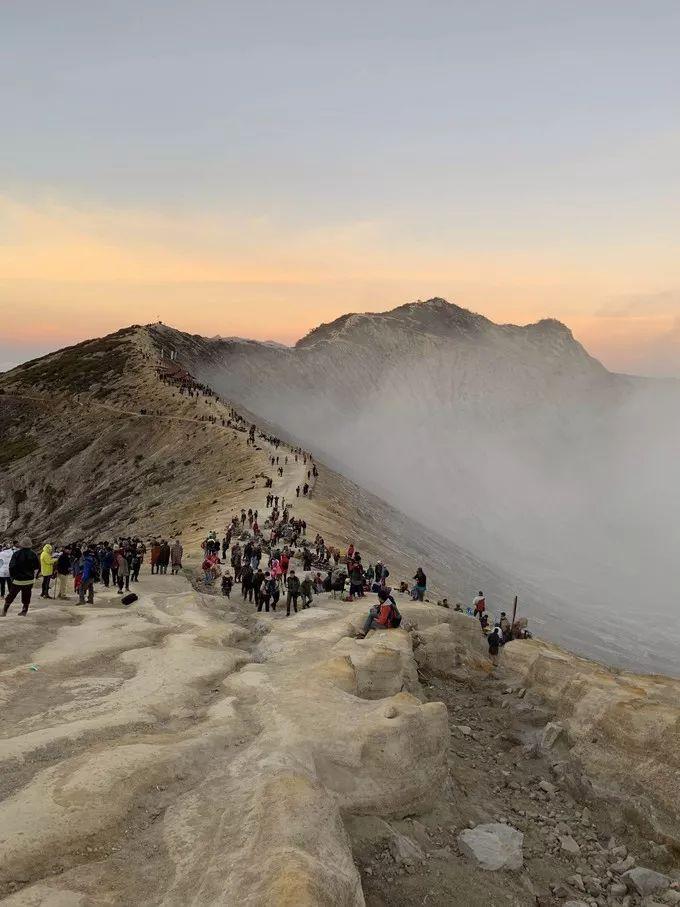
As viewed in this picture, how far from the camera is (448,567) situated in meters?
76.2

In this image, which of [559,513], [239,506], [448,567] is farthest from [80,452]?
[559,513]

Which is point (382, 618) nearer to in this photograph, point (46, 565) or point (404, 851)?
point (404, 851)

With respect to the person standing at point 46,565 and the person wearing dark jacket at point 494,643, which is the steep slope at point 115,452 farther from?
the person wearing dark jacket at point 494,643

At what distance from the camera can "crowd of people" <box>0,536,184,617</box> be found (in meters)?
18.3

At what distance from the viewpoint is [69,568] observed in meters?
24.8

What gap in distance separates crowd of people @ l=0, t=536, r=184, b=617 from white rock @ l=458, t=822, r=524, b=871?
13.1 meters

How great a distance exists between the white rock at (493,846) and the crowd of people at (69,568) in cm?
1307

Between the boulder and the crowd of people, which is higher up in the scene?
the crowd of people

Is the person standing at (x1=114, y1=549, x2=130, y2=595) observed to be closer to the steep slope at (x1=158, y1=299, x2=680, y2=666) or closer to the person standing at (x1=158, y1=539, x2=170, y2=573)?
the person standing at (x1=158, y1=539, x2=170, y2=573)

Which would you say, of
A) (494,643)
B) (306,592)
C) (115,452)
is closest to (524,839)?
(494,643)

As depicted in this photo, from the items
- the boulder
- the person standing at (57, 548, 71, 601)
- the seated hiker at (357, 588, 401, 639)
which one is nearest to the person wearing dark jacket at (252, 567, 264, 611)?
the seated hiker at (357, 588, 401, 639)

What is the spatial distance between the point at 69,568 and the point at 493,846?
18.2m

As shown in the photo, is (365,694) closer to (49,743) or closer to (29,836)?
(49,743)

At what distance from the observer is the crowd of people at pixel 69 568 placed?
1830 centimetres
